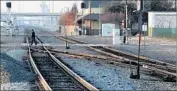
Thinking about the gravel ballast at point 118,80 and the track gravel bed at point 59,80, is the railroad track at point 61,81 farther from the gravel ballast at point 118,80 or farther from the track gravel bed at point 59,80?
the gravel ballast at point 118,80

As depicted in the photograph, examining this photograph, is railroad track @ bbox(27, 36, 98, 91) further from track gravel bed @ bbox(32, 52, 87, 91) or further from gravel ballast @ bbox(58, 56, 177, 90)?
gravel ballast @ bbox(58, 56, 177, 90)

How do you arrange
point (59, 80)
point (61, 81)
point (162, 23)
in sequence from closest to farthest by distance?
point (61, 81) → point (59, 80) → point (162, 23)

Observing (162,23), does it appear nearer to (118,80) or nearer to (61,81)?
(118,80)

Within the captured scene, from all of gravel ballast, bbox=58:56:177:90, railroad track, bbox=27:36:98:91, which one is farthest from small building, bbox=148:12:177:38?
railroad track, bbox=27:36:98:91

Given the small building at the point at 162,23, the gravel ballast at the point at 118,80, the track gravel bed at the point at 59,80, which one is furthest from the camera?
Result: the small building at the point at 162,23

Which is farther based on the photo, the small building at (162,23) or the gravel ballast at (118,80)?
the small building at (162,23)

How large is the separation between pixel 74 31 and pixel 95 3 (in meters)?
79.3

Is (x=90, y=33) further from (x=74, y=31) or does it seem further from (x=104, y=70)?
(x=104, y=70)

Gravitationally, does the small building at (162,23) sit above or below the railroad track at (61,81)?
→ above

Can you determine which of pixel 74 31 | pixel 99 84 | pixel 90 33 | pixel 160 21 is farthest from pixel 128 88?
pixel 74 31

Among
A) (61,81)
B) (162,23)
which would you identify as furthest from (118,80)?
(162,23)

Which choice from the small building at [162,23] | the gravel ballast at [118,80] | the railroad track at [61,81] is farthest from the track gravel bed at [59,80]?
the small building at [162,23]

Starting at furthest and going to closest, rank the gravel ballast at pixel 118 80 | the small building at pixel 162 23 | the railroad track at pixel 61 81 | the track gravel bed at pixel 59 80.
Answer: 1. the small building at pixel 162 23
2. the gravel ballast at pixel 118 80
3. the track gravel bed at pixel 59 80
4. the railroad track at pixel 61 81

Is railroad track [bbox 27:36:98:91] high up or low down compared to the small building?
down
